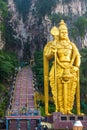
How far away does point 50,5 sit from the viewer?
2758 centimetres

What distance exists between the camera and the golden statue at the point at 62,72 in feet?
46.5

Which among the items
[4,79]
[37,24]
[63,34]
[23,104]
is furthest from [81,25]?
[63,34]

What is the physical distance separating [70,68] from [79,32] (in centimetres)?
1136

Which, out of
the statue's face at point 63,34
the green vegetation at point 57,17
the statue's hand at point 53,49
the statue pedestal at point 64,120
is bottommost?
the statue pedestal at point 64,120

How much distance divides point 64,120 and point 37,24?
51.3ft

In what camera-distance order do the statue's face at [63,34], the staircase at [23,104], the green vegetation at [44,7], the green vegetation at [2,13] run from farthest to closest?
1. the green vegetation at [44,7]
2. the green vegetation at [2,13]
3. the statue's face at [63,34]
4. the staircase at [23,104]

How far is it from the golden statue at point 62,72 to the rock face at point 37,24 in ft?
37.9

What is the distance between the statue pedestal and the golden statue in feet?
1.77

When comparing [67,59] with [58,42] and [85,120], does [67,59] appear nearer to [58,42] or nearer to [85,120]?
[58,42]

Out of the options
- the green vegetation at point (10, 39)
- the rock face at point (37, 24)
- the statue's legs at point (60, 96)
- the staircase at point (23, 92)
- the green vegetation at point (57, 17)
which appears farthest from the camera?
the green vegetation at point (10, 39)

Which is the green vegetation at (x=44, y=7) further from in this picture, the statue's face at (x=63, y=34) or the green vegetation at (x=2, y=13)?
the statue's face at (x=63, y=34)

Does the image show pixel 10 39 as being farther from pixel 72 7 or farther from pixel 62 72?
pixel 62 72

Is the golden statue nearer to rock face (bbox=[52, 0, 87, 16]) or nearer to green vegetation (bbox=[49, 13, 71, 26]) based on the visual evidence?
green vegetation (bbox=[49, 13, 71, 26])

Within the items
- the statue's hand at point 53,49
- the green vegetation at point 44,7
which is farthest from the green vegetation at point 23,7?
the statue's hand at point 53,49
